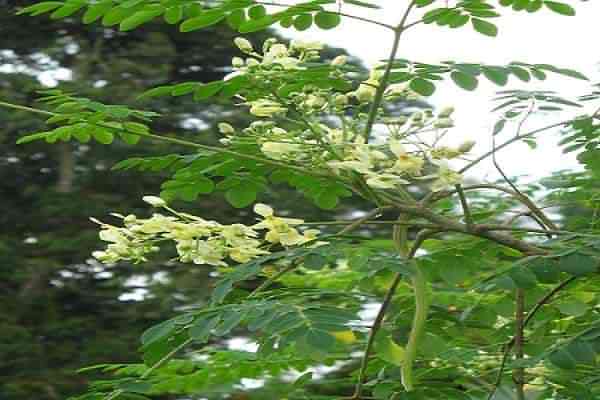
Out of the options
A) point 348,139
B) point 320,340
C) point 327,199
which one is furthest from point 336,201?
point 320,340

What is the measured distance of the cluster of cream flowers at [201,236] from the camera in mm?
1679

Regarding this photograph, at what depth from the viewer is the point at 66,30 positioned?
307 inches

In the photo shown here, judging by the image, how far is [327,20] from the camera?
63.9 inches

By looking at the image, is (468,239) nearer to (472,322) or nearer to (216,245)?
(472,322)

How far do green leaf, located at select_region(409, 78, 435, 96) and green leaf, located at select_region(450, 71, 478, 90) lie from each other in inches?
1.4

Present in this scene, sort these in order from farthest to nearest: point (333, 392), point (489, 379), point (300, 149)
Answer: point (333, 392)
point (489, 379)
point (300, 149)

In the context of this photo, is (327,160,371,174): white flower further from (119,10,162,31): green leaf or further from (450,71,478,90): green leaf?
(119,10,162,31): green leaf

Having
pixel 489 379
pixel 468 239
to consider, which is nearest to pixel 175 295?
pixel 489 379

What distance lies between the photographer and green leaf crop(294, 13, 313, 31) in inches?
63.8

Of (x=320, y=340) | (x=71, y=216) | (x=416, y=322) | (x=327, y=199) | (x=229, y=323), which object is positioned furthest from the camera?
(x=71, y=216)

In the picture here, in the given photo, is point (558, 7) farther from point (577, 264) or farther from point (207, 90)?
point (207, 90)

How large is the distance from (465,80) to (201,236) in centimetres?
46

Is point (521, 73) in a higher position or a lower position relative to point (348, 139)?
higher

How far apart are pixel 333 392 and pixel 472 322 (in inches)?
139
